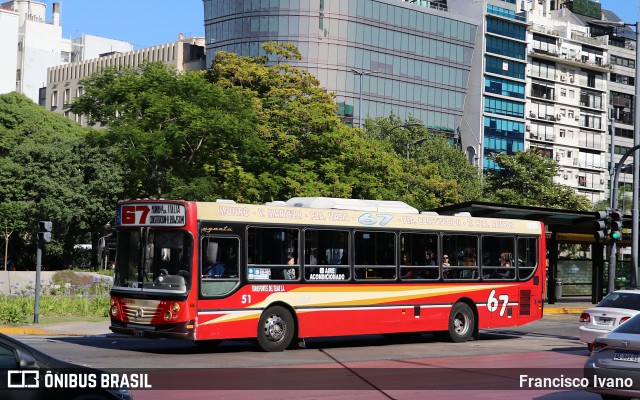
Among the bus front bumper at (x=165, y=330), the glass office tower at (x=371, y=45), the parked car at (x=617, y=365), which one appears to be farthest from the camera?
the glass office tower at (x=371, y=45)

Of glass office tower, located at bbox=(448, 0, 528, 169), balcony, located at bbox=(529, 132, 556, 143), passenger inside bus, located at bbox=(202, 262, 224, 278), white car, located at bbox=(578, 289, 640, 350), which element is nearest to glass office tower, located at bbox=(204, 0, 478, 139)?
glass office tower, located at bbox=(448, 0, 528, 169)

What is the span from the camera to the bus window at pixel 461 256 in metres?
23.2

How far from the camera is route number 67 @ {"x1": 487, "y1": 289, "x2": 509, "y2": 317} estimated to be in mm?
24203

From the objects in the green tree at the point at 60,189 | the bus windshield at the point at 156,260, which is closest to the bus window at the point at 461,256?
the bus windshield at the point at 156,260

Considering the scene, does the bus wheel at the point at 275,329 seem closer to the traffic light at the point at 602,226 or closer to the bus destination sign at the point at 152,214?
the bus destination sign at the point at 152,214

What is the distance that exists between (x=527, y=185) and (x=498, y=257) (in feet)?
179

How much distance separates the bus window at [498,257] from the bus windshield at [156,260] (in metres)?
8.68

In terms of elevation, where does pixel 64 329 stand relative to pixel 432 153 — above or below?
below

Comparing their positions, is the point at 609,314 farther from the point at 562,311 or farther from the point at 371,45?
the point at 371,45

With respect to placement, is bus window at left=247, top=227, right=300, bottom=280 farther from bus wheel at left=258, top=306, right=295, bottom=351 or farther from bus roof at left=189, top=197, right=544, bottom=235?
bus wheel at left=258, top=306, right=295, bottom=351

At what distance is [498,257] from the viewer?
24469mm

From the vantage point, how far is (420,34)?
99.8 metres

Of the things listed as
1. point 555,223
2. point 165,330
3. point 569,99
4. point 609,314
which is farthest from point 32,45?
point 609,314

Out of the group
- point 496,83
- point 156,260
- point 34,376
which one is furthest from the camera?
point 496,83
